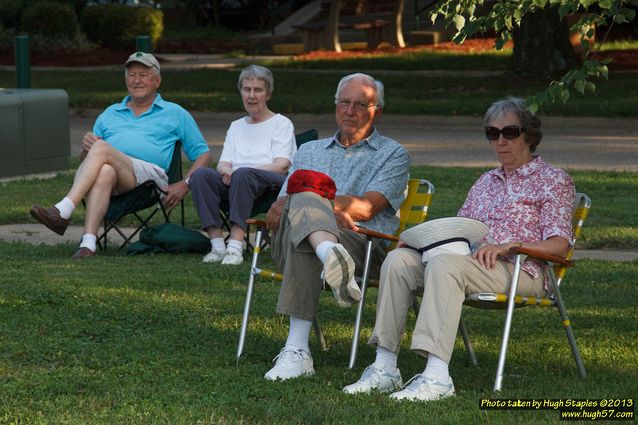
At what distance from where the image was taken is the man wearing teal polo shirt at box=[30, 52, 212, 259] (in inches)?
342

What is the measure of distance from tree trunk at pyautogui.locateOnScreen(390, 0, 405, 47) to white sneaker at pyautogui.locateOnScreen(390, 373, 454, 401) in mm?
25004

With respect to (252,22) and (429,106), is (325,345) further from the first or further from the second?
(252,22)

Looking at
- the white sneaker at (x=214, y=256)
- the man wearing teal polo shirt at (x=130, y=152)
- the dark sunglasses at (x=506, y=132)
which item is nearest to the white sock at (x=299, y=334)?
the dark sunglasses at (x=506, y=132)

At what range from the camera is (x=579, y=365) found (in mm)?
5535

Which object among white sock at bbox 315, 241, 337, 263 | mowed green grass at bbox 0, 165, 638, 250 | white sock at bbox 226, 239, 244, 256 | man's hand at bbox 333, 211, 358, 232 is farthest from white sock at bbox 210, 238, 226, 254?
white sock at bbox 315, 241, 337, 263

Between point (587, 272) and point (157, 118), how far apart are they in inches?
129

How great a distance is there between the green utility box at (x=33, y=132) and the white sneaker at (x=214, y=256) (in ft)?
16.7

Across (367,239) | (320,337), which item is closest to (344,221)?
(367,239)

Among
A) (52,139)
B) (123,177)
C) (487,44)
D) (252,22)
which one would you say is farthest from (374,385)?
(252,22)

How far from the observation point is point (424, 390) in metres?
5.00

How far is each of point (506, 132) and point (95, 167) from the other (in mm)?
3878

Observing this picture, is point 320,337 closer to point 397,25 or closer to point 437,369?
point 437,369

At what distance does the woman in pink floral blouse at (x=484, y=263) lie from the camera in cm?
508

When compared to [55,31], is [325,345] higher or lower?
higher
